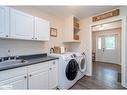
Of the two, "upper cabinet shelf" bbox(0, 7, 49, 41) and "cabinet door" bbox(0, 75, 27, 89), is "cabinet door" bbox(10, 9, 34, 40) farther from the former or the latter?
"cabinet door" bbox(0, 75, 27, 89)

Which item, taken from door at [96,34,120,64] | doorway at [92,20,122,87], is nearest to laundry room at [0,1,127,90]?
doorway at [92,20,122,87]

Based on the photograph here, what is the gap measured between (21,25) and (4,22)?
321 millimetres

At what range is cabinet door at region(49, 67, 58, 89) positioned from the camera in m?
2.16

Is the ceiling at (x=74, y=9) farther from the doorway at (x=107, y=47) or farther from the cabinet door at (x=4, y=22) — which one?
Result: the doorway at (x=107, y=47)

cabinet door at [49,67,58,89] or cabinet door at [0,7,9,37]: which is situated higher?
cabinet door at [0,7,9,37]

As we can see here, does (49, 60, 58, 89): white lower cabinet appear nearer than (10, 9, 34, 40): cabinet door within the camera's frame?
No

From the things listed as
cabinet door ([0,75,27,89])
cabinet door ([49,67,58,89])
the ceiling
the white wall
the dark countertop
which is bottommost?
cabinet door ([49,67,58,89])

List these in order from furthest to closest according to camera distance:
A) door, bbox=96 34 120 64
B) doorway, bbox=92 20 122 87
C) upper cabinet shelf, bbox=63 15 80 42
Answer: door, bbox=96 34 120 64
doorway, bbox=92 20 122 87
upper cabinet shelf, bbox=63 15 80 42

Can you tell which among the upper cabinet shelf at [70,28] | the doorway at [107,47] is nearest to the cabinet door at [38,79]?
the upper cabinet shelf at [70,28]

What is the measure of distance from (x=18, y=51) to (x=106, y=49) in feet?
18.4

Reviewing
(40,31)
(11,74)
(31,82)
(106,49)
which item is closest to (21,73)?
(11,74)

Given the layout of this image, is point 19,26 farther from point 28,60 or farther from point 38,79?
point 38,79

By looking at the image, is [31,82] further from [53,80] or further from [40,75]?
[53,80]

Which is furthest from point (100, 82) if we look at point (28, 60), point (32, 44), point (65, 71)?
point (32, 44)
